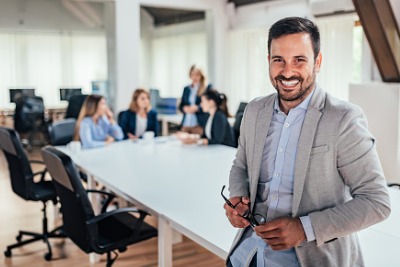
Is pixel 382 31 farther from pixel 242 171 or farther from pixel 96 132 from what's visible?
pixel 242 171

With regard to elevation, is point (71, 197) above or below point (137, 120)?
below

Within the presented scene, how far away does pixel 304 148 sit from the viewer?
136cm

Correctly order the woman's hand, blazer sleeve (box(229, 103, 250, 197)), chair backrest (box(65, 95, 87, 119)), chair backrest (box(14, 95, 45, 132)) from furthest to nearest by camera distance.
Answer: chair backrest (box(65, 95, 87, 119)), chair backrest (box(14, 95, 45, 132)), the woman's hand, blazer sleeve (box(229, 103, 250, 197))

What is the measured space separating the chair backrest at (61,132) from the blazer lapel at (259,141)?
376cm

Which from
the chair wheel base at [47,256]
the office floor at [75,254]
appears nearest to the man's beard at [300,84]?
the office floor at [75,254]

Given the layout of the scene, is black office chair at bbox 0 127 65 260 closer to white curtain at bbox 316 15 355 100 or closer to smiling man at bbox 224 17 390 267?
smiling man at bbox 224 17 390 267

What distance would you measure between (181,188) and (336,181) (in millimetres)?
1887

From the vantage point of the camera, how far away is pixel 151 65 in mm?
7516

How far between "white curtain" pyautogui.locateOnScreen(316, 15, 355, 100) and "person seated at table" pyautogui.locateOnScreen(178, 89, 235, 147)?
1.76 m

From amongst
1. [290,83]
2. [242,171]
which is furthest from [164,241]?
[290,83]

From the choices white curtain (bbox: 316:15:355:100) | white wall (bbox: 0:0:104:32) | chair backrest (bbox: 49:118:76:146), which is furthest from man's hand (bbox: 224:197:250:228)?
white wall (bbox: 0:0:104:32)

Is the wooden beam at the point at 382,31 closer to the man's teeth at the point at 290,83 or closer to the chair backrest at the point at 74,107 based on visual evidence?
the chair backrest at the point at 74,107

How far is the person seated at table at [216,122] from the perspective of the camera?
484 centimetres

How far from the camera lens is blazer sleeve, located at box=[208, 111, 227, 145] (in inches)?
190
